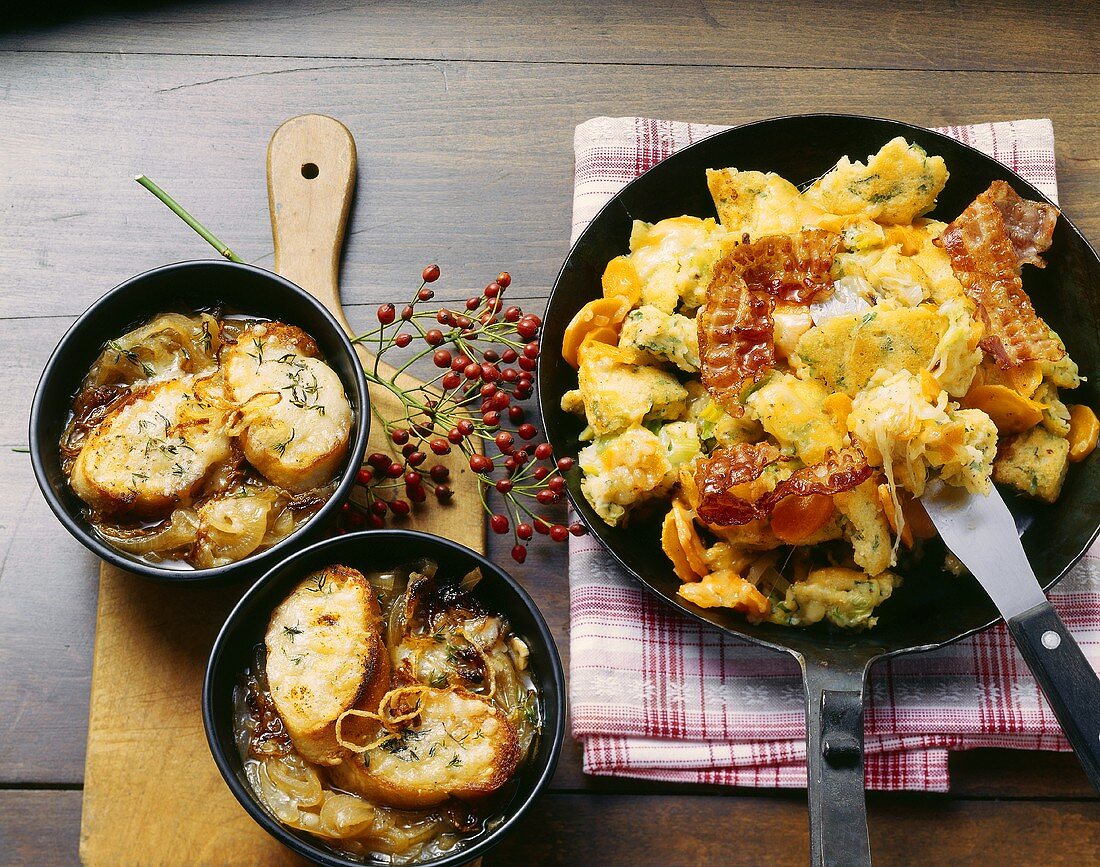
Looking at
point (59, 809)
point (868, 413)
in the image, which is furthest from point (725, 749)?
point (59, 809)

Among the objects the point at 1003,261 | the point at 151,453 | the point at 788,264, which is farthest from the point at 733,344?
the point at 151,453

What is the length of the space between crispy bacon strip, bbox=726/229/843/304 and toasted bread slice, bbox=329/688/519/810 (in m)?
0.93

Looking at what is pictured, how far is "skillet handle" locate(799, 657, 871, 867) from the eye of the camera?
5.24 feet

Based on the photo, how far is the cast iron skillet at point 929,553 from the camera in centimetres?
166

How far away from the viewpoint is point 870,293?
1.86 meters

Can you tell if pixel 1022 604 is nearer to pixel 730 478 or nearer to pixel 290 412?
pixel 730 478

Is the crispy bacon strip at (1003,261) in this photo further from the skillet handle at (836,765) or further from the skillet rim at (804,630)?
the skillet handle at (836,765)

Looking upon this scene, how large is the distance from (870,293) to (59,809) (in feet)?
6.22

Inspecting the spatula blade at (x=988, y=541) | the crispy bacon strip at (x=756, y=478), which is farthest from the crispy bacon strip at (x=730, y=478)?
the spatula blade at (x=988, y=541)

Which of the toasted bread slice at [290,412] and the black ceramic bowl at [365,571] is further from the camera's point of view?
the toasted bread slice at [290,412]

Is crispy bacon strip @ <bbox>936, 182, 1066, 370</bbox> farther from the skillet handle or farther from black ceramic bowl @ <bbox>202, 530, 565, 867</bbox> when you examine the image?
black ceramic bowl @ <bbox>202, 530, 565, 867</bbox>

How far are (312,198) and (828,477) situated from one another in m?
1.26

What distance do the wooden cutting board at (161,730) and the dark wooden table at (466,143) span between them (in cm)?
15

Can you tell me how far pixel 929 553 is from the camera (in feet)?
6.27
